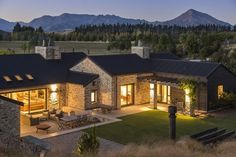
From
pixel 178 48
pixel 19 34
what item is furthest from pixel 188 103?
pixel 19 34

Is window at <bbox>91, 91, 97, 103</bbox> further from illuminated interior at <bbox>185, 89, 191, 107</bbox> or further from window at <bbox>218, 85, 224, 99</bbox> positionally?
window at <bbox>218, 85, 224, 99</bbox>

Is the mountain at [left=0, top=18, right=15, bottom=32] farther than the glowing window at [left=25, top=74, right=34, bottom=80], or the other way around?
the mountain at [left=0, top=18, right=15, bottom=32]

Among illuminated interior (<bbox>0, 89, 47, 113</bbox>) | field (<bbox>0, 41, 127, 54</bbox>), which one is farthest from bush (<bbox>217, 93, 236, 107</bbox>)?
field (<bbox>0, 41, 127, 54</bbox>)

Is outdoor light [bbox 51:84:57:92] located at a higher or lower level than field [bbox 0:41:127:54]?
lower

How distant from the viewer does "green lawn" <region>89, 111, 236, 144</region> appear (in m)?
17.4

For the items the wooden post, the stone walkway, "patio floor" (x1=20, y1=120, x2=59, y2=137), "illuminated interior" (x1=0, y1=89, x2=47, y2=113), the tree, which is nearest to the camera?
the wooden post

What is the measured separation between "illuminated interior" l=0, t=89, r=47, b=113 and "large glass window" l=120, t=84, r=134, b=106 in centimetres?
561

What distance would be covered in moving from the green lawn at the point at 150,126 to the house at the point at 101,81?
230cm

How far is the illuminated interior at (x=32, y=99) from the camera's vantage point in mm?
22625

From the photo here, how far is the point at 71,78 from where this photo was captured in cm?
2477

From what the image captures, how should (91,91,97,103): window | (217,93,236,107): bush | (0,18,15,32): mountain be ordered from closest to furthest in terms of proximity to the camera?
(217,93,236,107): bush, (91,91,97,103): window, (0,18,15,32): mountain

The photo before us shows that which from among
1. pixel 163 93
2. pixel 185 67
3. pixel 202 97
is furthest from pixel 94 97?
pixel 202 97

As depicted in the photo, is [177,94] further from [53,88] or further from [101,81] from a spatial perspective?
[53,88]

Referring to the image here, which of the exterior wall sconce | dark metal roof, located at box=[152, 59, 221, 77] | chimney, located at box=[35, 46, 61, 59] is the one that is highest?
chimney, located at box=[35, 46, 61, 59]
